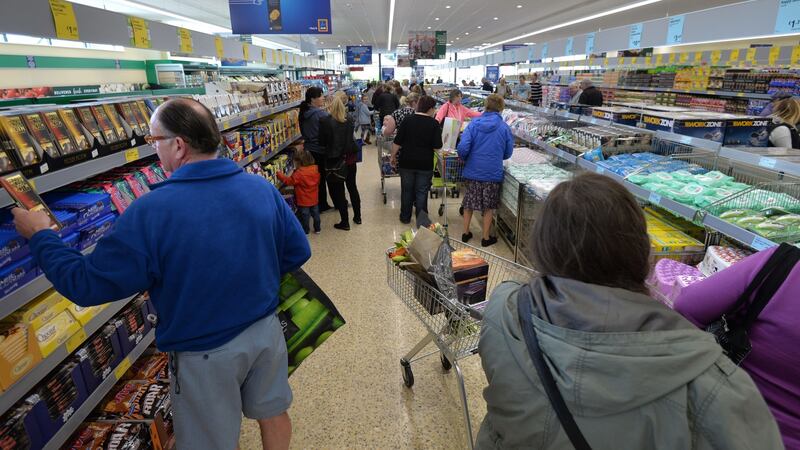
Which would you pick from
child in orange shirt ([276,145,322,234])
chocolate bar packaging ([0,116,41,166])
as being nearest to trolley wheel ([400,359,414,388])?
chocolate bar packaging ([0,116,41,166])

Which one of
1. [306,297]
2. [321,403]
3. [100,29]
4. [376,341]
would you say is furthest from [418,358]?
[100,29]


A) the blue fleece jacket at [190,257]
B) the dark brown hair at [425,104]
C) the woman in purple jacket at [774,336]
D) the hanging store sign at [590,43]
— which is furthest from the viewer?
the hanging store sign at [590,43]

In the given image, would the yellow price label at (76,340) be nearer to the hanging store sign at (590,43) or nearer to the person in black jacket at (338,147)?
the person in black jacket at (338,147)

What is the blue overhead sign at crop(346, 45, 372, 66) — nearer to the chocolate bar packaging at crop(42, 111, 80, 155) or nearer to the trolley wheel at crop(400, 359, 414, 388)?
the trolley wheel at crop(400, 359, 414, 388)

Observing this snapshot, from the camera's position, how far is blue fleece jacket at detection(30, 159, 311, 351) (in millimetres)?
1454

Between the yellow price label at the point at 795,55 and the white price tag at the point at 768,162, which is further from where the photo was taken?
the yellow price label at the point at 795,55

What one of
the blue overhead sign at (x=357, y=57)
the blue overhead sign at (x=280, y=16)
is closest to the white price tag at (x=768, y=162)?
the blue overhead sign at (x=280, y=16)

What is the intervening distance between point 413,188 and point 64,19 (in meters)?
4.05

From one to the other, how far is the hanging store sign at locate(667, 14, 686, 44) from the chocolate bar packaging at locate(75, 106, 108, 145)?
7.82 meters

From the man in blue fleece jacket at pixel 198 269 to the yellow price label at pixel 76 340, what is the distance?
420 mm

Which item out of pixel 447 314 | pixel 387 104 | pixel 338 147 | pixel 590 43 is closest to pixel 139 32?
pixel 338 147

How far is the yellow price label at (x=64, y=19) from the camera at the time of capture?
223 cm

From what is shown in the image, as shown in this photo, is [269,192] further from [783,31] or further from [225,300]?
[783,31]

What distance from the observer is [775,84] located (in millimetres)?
7191
